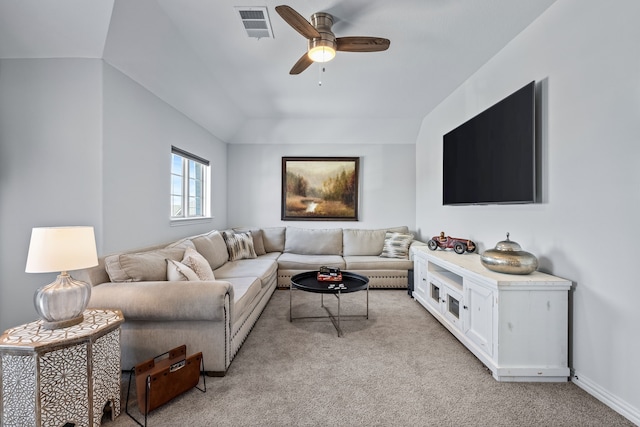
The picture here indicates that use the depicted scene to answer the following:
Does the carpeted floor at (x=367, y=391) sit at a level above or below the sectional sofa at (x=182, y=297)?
below

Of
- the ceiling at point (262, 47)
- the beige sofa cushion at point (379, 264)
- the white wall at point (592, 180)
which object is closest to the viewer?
the white wall at point (592, 180)

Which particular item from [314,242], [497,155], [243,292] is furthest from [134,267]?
[497,155]

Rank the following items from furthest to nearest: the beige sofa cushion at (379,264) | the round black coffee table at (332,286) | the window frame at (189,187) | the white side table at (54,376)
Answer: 1. the beige sofa cushion at (379,264)
2. the window frame at (189,187)
3. the round black coffee table at (332,286)
4. the white side table at (54,376)

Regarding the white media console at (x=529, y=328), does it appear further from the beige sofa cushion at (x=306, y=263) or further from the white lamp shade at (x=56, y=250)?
the white lamp shade at (x=56, y=250)

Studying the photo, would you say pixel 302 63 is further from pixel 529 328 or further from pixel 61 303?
pixel 529 328

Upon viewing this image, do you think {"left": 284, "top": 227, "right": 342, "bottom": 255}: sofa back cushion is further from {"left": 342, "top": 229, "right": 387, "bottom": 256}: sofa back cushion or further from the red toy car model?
the red toy car model

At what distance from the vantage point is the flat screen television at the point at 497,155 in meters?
2.27

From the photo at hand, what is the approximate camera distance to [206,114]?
395 cm

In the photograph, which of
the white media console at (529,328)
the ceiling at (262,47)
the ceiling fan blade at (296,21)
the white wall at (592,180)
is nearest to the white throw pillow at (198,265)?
the ceiling at (262,47)

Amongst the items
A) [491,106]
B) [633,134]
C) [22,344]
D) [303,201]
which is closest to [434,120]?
[491,106]

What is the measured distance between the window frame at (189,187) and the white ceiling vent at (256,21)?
1.65m

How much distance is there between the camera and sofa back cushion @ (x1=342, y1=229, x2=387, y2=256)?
4.82 m

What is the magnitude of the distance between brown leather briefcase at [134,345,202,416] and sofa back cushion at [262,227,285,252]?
3087mm

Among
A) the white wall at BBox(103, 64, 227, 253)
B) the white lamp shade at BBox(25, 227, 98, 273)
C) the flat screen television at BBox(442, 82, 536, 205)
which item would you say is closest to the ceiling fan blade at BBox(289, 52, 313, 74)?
the white wall at BBox(103, 64, 227, 253)
